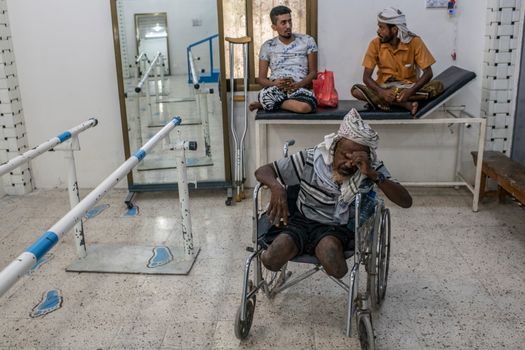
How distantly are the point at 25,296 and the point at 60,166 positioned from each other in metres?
2.05

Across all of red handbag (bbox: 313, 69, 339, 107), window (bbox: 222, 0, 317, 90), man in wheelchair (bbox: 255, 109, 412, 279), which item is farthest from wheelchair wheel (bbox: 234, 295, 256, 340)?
window (bbox: 222, 0, 317, 90)

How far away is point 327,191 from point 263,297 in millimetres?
793

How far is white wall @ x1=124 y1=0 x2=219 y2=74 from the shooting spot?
4.42 metres

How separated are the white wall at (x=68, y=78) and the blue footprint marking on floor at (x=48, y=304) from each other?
1937 mm

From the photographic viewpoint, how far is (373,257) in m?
2.69

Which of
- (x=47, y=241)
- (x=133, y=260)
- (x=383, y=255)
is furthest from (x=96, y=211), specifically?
(x=47, y=241)

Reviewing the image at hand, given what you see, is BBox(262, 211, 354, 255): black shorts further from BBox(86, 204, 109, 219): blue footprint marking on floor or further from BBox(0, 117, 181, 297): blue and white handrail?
BBox(86, 204, 109, 219): blue footprint marking on floor

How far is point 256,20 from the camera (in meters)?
4.58

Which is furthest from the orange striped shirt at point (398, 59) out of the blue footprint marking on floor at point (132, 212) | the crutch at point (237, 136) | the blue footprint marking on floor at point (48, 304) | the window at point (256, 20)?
the blue footprint marking on floor at point (48, 304)

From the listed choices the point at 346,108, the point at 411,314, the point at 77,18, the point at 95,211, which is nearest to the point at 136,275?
→ the point at 95,211

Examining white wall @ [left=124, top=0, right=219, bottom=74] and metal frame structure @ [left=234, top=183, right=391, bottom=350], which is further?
white wall @ [left=124, top=0, right=219, bottom=74]

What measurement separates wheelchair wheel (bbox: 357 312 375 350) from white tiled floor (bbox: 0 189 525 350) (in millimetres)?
149

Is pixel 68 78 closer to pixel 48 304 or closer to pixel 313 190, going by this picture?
pixel 48 304

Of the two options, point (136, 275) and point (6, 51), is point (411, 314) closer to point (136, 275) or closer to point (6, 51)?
point (136, 275)
